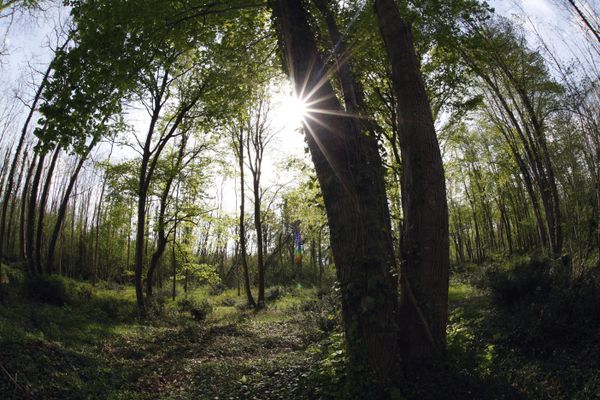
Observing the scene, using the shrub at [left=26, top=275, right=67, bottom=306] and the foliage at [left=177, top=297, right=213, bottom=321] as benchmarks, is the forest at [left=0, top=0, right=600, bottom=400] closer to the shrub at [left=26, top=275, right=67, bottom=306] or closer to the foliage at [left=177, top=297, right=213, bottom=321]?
the shrub at [left=26, top=275, right=67, bottom=306]

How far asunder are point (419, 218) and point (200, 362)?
6346 mm

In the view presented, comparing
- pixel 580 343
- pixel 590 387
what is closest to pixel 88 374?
pixel 590 387

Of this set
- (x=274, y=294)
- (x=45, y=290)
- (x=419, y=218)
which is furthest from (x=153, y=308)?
(x=419, y=218)

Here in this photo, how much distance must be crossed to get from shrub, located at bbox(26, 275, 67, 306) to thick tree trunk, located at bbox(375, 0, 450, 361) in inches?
494

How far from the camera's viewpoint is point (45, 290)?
40.2 feet

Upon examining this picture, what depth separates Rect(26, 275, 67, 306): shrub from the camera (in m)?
12.1

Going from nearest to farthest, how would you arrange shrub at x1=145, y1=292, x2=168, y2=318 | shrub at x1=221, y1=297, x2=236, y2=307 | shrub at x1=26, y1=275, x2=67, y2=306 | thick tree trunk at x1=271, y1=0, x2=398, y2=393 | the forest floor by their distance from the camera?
1. thick tree trunk at x1=271, y1=0, x2=398, y2=393
2. the forest floor
3. shrub at x1=26, y1=275, x2=67, y2=306
4. shrub at x1=145, y1=292, x2=168, y2=318
5. shrub at x1=221, y1=297, x2=236, y2=307

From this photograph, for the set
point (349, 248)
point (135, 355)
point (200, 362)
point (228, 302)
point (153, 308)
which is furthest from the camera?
point (228, 302)

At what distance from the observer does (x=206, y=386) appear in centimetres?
602

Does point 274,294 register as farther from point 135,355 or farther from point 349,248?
point 349,248

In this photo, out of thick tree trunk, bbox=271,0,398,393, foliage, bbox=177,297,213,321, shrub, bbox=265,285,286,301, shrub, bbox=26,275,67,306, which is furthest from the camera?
shrub, bbox=265,285,286,301

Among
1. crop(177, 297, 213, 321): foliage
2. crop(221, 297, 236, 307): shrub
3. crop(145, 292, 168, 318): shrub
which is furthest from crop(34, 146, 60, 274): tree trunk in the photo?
crop(221, 297, 236, 307): shrub

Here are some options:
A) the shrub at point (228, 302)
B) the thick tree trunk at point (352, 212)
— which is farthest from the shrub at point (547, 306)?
the shrub at point (228, 302)

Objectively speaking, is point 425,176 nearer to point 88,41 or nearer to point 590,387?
point 590,387
